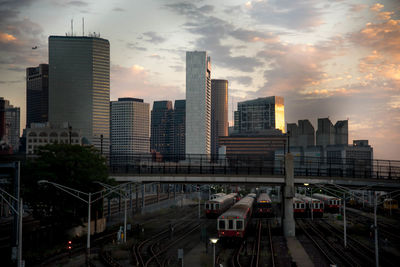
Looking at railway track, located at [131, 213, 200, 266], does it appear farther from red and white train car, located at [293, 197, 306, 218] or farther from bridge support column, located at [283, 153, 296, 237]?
red and white train car, located at [293, 197, 306, 218]

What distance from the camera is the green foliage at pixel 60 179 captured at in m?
46.5

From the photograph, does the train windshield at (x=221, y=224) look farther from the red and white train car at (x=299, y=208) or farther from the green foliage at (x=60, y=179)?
the red and white train car at (x=299, y=208)

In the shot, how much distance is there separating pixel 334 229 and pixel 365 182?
433 inches

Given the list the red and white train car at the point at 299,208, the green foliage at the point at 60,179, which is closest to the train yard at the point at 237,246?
the green foliage at the point at 60,179

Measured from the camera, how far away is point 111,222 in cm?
7000

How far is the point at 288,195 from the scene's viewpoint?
51.5m

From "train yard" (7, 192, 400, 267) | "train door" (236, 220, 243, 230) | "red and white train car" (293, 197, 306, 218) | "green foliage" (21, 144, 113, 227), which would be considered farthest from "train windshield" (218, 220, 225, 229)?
"red and white train car" (293, 197, 306, 218)

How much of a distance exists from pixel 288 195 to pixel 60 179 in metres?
25.9

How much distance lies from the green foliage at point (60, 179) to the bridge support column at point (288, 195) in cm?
2107

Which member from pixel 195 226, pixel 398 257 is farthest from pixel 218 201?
pixel 398 257

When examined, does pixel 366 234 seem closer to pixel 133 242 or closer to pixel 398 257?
pixel 398 257

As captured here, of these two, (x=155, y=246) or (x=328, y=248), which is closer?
(x=328, y=248)

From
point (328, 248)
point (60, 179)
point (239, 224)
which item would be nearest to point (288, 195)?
point (328, 248)

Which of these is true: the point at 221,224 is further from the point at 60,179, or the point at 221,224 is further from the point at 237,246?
the point at 60,179
